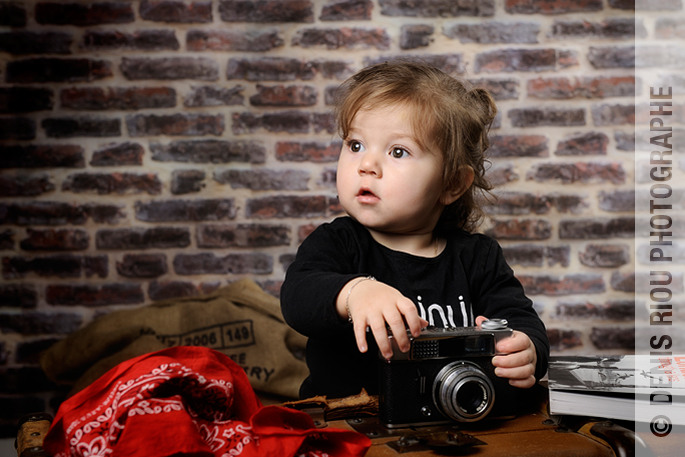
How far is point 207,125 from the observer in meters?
1.69

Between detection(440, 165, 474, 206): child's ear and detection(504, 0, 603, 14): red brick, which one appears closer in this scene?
detection(440, 165, 474, 206): child's ear

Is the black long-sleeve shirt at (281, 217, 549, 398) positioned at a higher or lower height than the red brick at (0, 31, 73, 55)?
lower

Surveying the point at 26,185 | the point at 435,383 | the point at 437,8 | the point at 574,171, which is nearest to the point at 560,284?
the point at 574,171

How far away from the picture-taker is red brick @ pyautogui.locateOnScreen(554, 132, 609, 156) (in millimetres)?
1768

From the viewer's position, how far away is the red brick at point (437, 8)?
1718 mm

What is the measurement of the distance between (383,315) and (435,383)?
111 millimetres

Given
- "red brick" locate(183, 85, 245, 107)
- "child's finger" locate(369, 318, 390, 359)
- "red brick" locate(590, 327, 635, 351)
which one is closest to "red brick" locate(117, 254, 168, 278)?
"red brick" locate(183, 85, 245, 107)

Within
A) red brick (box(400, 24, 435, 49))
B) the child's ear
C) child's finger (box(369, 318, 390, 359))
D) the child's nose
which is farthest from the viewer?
red brick (box(400, 24, 435, 49))

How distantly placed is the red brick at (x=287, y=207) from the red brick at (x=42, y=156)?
0.50 metres

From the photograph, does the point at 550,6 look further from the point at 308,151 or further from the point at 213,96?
the point at 213,96

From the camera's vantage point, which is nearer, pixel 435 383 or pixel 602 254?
pixel 435 383

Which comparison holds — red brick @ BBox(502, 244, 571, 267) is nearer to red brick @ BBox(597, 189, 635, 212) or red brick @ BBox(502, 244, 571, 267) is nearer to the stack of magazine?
red brick @ BBox(597, 189, 635, 212)

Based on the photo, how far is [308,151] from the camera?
172 centimetres

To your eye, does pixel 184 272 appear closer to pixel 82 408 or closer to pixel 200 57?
pixel 200 57
